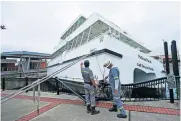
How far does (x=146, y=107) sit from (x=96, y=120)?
1.88 metres

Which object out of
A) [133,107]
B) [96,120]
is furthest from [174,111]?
[96,120]

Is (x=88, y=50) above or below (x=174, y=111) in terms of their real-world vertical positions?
above

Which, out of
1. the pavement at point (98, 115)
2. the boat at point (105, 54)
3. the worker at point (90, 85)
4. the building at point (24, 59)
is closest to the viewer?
the pavement at point (98, 115)

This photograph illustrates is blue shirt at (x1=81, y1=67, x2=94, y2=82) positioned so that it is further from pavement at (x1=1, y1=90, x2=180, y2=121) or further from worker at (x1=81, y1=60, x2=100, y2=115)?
pavement at (x1=1, y1=90, x2=180, y2=121)

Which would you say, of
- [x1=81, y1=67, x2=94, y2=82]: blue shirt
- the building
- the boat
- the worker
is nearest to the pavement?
the worker

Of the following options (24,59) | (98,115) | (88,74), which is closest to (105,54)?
(88,74)

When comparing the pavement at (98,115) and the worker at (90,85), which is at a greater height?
the worker at (90,85)

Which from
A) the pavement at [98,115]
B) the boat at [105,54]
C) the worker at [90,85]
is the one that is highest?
the boat at [105,54]

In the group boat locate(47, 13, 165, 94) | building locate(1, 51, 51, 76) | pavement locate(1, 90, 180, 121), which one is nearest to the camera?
pavement locate(1, 90, 180, 121)

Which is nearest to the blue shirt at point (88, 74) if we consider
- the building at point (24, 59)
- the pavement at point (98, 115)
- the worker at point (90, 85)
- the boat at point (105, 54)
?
the worker at point (90, 85)

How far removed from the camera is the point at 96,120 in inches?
146

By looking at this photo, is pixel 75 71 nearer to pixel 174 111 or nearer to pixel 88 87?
pixel 88 87

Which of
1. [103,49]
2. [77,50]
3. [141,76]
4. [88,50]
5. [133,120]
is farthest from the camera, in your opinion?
[141,76]

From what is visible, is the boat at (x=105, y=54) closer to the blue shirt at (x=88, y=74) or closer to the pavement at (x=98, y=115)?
the pavement at (x=98, y=115)
